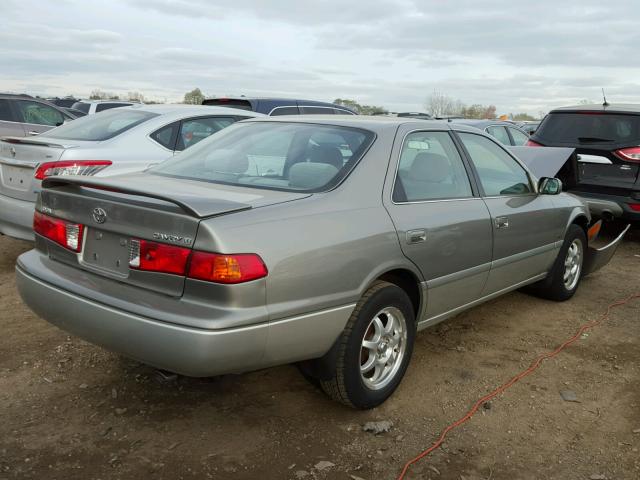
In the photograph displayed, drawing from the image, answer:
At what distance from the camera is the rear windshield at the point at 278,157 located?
3164 mm

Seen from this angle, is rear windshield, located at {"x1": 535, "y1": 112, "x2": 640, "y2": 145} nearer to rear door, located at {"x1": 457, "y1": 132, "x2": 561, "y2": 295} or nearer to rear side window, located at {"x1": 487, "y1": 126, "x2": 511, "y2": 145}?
rear side window, located at {"x1": 487, "y1": 126, "x2": 511, "y2": 145}

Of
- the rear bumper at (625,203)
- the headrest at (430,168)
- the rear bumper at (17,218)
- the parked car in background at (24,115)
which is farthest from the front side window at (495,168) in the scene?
the parked car in background at (24,115)

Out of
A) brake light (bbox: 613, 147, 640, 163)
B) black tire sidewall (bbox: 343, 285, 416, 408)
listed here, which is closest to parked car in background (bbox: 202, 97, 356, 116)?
brake light (bbox: 613, 147, 640, 163)

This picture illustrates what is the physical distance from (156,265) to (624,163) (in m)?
6.08

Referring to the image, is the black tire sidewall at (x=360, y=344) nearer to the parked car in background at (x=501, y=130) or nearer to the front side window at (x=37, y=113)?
the parked car in background at (x=501, y=130)

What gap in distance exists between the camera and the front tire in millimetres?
2945

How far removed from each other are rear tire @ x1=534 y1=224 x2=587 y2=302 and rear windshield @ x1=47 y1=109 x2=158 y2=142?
4.24 m

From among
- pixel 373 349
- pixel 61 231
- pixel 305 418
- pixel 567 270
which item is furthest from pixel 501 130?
pixel 61 231

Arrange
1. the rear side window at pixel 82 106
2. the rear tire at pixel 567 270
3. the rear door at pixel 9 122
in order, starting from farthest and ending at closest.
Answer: the rear side window at pixel 82 106 → the rear door at pixel 9 122 → the rear tire at pixel 567 270

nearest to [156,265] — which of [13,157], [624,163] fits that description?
[13,157]

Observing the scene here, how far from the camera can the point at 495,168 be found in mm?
4301

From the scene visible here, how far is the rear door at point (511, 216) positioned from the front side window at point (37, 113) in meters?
8.76

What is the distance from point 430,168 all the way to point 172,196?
172 centimetres

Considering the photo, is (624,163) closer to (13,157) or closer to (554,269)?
(554,269)
